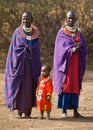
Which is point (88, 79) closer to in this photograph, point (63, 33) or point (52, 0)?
point (52, 0)

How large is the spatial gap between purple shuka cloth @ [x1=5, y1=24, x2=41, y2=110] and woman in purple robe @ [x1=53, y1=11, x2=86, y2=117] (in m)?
0.46

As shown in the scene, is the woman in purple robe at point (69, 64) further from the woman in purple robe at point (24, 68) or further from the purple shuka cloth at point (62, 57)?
the woman in purple robe at point (24, 68)

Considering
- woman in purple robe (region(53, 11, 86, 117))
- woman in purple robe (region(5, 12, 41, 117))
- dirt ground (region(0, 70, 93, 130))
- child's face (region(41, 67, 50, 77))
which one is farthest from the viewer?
woman in purple robe (region(53, 11, 86, 117))

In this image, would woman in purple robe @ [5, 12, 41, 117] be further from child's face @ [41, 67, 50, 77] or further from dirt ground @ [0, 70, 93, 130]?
dirt ground @ [0, 70, 93, 130]

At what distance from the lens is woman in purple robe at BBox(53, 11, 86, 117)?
9.00m

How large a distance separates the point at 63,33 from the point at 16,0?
34.4 ft

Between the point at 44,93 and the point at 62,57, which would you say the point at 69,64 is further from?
the point at 44,93

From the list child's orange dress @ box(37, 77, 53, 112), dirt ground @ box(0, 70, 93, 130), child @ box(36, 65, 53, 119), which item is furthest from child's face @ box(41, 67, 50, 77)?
dirt ground @ box(0, 70, 93, 130)

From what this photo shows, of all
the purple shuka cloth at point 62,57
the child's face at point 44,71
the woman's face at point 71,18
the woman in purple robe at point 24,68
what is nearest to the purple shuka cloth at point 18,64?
the woman in purple robe at point 24,68

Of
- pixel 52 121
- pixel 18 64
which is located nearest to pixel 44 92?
pixel 52 121

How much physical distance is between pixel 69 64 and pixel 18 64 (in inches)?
38.8

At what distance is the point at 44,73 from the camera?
881 centimetres

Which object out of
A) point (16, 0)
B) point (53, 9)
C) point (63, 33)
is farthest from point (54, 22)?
point (63, 33)

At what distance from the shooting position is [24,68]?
8922 mm
